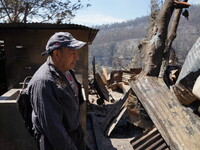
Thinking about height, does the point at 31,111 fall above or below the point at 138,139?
above

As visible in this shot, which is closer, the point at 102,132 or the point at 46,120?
the point at 46,120

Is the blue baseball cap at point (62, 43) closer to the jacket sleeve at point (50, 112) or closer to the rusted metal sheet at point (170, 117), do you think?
the jacket sleeve at point (50, 112)

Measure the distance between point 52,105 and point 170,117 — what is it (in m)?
2.13

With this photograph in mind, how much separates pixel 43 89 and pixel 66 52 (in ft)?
1.31

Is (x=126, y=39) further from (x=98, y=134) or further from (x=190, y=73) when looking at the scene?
(x=190, y=73)

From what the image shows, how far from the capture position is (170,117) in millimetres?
3273

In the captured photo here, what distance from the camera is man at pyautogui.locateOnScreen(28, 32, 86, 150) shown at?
68.6 inches

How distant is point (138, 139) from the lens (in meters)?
4.39

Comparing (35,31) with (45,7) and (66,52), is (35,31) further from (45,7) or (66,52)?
(45,7)

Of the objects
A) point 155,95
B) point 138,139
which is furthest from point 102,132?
point 155,95

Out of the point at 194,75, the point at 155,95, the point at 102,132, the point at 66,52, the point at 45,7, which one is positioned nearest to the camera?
the point at 66,52

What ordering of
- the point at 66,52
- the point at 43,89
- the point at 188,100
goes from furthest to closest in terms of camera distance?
the point at 188,100 < the point at 66,52 < the point at 43,89

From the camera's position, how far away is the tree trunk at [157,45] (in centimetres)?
598

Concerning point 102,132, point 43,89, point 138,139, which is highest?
point 43,89
